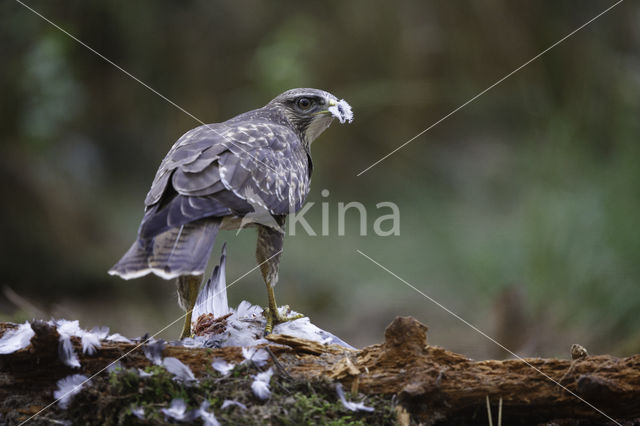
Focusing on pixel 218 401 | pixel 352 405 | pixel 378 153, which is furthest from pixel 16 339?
pixel 378 153

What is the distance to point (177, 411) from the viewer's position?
8.02ft

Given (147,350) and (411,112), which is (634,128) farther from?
(147,350)

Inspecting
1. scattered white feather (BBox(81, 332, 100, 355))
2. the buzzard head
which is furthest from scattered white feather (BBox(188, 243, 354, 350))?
the buzzard head

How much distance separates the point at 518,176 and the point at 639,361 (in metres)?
5.86

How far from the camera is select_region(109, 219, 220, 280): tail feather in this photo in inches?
114

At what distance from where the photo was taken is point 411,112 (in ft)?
33.9

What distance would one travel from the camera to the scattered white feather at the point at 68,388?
260 cm

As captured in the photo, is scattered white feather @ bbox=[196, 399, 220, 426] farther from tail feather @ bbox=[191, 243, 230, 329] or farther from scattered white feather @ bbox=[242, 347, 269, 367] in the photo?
tail feather @ bbox=[191, 243, 230, 329]

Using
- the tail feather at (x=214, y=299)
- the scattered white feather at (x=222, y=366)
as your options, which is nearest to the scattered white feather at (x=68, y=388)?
the scattered white feather at (x=222, y=366)

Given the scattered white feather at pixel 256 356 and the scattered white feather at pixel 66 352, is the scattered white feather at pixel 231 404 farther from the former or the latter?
the scattered white feather at pixel 66 352

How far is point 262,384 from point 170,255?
78 cm

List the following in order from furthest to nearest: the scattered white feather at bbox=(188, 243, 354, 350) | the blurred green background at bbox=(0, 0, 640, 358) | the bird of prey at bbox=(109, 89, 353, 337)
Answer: the blurred green background at bbox=(0, 0, 640, 358)
the scattered white feather at bbox=(188, 243, 354, 350)
the bird of prey at bbox=(109, 89, 353, 337)

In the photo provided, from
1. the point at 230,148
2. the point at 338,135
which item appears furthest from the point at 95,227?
the point at 230,148

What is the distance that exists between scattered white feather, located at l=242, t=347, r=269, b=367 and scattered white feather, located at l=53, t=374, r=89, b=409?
26.2 inches
